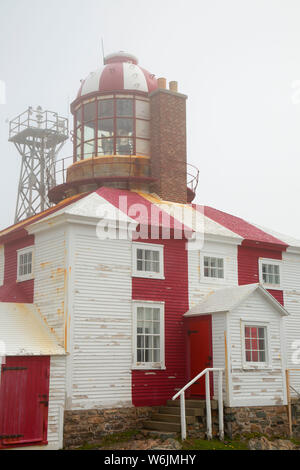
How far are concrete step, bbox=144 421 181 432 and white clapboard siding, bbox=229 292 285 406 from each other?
1851mm

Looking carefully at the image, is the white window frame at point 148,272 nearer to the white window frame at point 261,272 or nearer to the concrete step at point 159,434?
the white window frame at point 261,272

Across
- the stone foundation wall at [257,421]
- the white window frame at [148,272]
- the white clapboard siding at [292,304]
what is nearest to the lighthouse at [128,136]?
the white window frame at [148,272]

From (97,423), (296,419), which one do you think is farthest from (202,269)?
(97,423)

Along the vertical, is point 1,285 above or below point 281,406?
above

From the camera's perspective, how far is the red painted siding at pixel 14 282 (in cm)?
1967

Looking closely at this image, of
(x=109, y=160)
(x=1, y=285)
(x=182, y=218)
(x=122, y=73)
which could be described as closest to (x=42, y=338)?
(x=1, y=285)

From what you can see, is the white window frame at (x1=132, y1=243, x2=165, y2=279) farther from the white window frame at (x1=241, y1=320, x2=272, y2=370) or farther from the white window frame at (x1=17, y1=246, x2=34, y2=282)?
the white window frame at (x1=17, y1=246, x2=34, y2=282)

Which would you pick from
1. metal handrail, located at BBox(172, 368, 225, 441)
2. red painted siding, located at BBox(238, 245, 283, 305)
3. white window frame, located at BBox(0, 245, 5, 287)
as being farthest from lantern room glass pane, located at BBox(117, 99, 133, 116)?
metal handrail, located at BBox(172, 368, 225, 441)

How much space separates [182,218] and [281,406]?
7111 mm

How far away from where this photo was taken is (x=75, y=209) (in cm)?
1831

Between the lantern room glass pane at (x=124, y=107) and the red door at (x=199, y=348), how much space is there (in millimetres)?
9434

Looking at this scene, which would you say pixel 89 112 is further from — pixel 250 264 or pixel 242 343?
pixel 242 343

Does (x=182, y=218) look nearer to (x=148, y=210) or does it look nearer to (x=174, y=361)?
(x=148, y=210)
